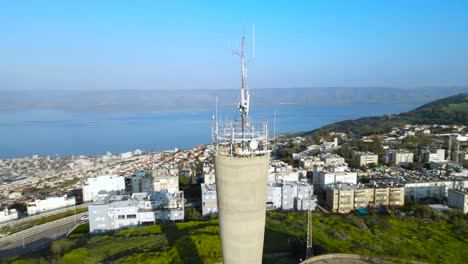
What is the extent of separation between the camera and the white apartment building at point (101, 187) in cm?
2152

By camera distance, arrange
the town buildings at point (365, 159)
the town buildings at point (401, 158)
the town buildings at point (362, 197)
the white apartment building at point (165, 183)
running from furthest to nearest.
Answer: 1. the town buildings at point (401, 158)
2. the town buildings at point (365, 159)
3. the white apartment building at point (165, 183)
4. the town buildings at point (362, 197)

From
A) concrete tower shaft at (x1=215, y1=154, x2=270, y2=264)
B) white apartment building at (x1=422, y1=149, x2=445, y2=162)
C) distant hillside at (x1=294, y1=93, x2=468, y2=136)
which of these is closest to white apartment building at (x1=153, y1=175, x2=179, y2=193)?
concrete tower shaft at (x1=215, y1=154, x2=270, y2=264)

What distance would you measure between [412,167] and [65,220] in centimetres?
2372

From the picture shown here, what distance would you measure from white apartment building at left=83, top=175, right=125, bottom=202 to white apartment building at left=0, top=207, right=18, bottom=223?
12.7 feet

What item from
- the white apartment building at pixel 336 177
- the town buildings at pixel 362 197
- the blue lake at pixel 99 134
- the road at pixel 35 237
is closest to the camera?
the road at pixel 35 237

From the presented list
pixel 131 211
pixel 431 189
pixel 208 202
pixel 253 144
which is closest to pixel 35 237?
pixel 131 211

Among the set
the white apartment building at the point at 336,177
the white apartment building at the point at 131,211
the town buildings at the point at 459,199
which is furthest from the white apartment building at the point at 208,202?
the town buildings at the point at 459,199

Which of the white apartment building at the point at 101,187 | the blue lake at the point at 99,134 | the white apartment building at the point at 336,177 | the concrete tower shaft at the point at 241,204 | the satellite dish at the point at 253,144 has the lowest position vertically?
the blue lake at the point at 99,134

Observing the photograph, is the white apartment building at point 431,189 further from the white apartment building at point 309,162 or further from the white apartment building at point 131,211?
the white apartment building at point 131,211

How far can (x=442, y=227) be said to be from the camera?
12570 millimetres

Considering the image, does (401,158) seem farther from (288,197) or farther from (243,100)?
(243,100)

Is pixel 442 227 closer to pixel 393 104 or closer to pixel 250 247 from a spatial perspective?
pixel 250 247

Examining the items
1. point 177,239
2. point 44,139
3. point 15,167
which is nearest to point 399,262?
point 177,239

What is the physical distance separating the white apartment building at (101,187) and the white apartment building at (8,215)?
387 centimetres
